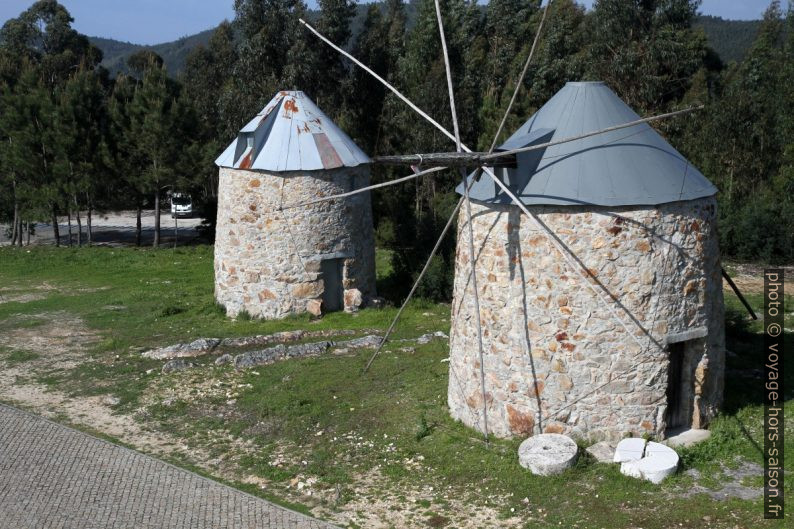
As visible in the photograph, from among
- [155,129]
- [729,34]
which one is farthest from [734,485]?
[729,34]

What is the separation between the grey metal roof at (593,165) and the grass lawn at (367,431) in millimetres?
3362

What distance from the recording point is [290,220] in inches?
728

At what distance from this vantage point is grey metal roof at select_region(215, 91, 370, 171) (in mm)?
18469

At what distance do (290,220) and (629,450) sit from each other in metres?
10.3

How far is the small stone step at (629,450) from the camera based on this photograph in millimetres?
10289

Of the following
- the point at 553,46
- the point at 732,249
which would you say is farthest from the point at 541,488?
the point at 553,46

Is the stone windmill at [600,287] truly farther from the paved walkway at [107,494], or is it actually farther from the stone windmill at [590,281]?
the paved walkway at [107,494]

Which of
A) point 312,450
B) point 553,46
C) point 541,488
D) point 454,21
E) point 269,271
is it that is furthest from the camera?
point 454,21

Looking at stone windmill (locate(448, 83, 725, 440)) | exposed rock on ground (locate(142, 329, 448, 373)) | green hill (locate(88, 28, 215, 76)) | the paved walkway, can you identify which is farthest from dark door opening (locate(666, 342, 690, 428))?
green hill (locate(88, 28, 215, 76))

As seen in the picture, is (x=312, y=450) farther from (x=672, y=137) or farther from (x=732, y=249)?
(x=672, y=137)

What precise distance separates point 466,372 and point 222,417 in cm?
416

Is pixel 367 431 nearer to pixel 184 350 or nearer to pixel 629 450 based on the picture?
pixel 629 450

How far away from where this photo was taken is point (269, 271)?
1878cm

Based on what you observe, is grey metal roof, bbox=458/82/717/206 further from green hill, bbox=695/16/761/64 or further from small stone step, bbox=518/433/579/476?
green hill, bbox=695/16/761/64
